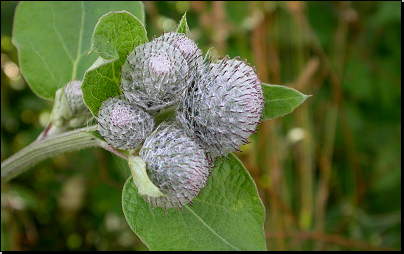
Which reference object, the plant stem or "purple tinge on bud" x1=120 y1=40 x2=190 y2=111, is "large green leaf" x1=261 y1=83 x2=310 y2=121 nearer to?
"purple tinge on bud" x1=120 y1=40 x2=190 y2=111

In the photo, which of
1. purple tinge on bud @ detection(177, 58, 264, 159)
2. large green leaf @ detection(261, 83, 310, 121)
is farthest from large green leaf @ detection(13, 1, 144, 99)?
large green leaf @ detection(261, 83, 310, 121)

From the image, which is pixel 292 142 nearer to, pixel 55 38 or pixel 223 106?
pixel 223 106

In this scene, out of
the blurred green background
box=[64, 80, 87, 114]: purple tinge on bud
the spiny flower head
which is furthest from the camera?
the blurred green background

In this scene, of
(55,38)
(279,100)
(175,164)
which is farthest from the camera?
(55,38)

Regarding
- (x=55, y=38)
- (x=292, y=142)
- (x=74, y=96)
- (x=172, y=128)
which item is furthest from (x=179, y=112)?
(x=292, y=142)

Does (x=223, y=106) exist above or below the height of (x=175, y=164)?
above

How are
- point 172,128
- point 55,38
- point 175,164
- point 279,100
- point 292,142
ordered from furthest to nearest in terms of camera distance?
point 292,142 → point 55,38 → point 279,100 → point 172,128 → point 175,164

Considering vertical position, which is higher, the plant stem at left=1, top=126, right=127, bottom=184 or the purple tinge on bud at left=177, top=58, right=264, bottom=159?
the purple tinge on bud at left=177, top=58, right=264, bottom=159
